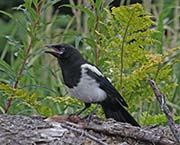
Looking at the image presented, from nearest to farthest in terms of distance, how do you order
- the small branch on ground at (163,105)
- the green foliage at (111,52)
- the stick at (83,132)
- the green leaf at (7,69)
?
the small branch on ground at (163,105) < the stick at (83,132) < the green foliage at (111,52) < the green leaf at (7,69)

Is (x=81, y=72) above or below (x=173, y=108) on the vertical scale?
above

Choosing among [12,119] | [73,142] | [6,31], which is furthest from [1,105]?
[6,31]

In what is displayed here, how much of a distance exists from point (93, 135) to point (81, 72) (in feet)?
2.38

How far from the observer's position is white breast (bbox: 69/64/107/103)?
3939 millimetres

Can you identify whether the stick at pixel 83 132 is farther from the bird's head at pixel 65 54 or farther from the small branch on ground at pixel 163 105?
the bird's head at pixel 65 54

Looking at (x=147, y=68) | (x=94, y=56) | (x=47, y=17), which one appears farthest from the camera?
(x=47, y=17)

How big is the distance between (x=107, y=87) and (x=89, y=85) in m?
0.11

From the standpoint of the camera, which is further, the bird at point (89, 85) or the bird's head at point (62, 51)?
the bird's head at point (62, 51)

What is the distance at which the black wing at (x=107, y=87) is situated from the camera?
399 cm

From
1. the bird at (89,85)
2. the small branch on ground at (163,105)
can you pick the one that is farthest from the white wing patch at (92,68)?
the small branch on ground at (163,105)

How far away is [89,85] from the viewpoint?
160 inches

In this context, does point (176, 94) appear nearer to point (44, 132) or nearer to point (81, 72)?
point (81, 72)

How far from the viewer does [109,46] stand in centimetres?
410

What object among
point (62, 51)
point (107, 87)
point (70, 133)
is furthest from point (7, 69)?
point (70, 133)
